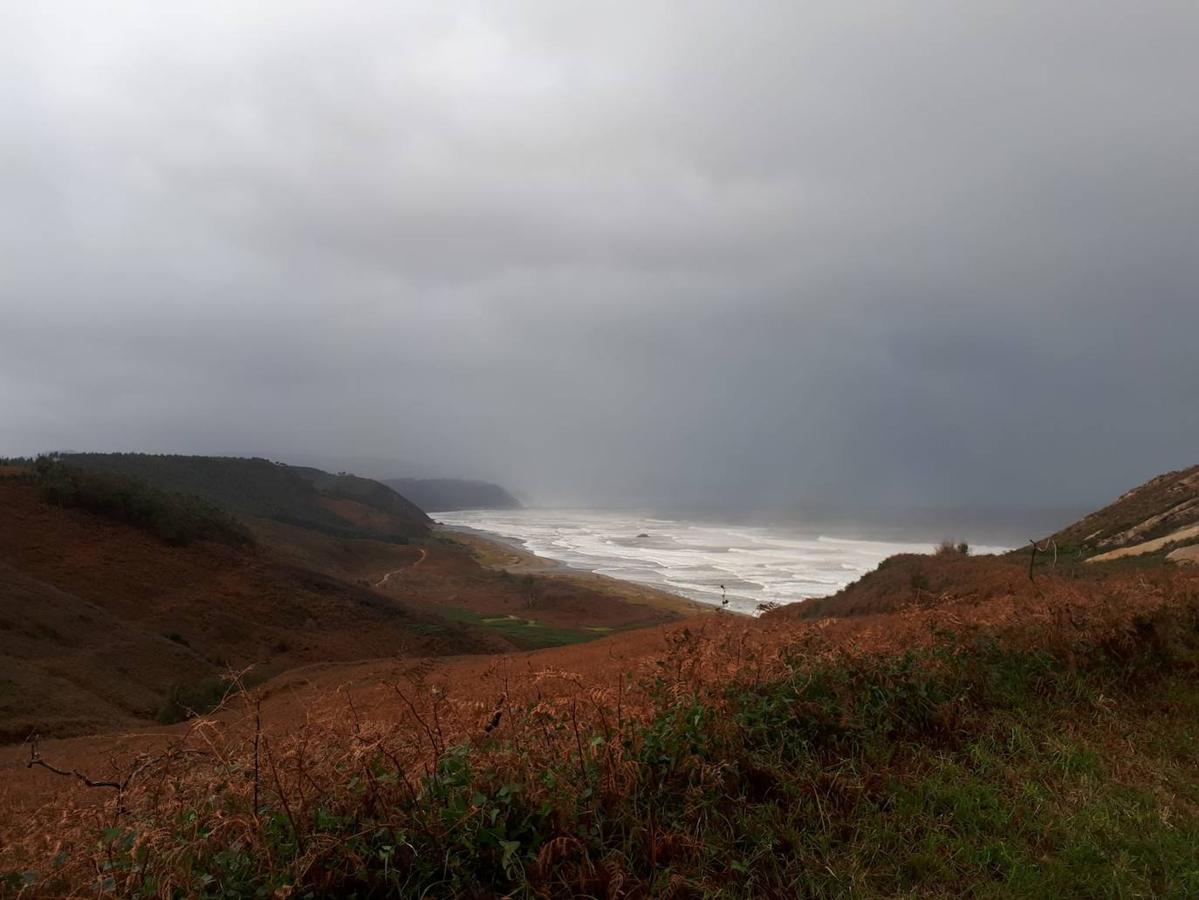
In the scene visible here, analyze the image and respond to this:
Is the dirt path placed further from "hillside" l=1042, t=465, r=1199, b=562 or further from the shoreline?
"hillside" l=1042, t=465, r=1199, b=562

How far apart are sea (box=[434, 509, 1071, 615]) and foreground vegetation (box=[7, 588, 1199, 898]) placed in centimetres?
1699

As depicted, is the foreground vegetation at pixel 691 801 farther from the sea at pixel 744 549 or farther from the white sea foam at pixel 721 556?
the white sea foam at pixel 721 556

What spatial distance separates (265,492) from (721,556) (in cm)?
6664

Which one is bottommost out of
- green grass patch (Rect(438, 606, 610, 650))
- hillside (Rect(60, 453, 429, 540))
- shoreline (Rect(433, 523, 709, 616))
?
green grass patch (Rect(438, 606, 610, 650))

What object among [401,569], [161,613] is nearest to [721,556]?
[401,569]

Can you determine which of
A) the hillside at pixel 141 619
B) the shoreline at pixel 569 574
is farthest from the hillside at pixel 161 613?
the shoreline at pixel 569 574

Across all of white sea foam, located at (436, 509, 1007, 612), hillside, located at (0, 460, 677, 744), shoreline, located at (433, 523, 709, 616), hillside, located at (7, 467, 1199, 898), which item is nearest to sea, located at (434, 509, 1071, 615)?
white sea foam, located at (436, 509, 1007, 612)

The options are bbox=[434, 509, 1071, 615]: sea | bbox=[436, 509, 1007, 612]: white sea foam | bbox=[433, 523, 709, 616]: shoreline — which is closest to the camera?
bbox=[433, 523, 709, 616]: shoreline

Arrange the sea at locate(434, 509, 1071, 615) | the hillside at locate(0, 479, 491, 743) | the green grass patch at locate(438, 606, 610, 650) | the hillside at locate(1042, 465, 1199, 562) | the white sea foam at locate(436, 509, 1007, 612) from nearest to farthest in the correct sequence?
the hillside at locate(0, 479, 491, 743)
the hillside at locate(1042, 465, 1199, 562)
the green grass patch at locate(438, 606, 610, 650)
the white sea foam at locate(436, 509, 1007, 612)
the sea at locate(434, 509, 1071, 615)

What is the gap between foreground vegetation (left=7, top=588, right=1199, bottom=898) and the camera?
294 centimetres

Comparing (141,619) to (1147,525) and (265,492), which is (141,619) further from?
(265,492)

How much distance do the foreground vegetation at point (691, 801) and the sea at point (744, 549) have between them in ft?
55.7

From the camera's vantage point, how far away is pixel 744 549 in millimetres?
95500

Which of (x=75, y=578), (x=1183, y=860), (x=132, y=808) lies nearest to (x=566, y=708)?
(x=132, y=808)
